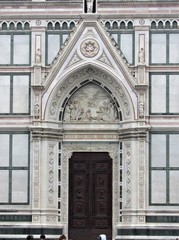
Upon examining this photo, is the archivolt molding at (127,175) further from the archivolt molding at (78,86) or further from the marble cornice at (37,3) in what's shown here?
the marble cornice at (37,3)

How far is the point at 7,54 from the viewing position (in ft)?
85.2

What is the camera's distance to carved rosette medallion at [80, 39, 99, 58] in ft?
84.5

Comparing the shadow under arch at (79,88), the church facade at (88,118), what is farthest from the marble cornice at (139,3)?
the shadow under arch at (79,88)

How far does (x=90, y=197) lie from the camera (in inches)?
1017

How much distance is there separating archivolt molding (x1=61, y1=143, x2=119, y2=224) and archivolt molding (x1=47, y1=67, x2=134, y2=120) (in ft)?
3.48

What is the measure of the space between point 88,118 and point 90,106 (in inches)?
15.2

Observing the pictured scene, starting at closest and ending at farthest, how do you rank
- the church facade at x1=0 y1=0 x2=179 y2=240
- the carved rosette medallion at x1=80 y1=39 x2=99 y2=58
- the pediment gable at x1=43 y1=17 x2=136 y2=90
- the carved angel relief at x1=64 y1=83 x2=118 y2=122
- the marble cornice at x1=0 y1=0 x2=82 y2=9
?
the church facade at x1=0 y1=0 x2=179 y2=240 → the pediment gable at x1=43 y1=17 x2=136 y2=90 → the carved rosette medallion at x1=80 y1=39 x2=99 y2=58 → the marble cornice at x1=0 y1=0 x2=82 y2=9 → the carved angel relief at x1=64 y1=83 x2=118 y2=122

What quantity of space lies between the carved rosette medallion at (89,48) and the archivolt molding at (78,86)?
0.45 meters

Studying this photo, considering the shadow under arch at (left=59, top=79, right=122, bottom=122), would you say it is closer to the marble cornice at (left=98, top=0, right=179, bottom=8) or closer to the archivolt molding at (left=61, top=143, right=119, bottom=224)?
the archivolt molding at (left=61, top=143, right=119, bottom=224)

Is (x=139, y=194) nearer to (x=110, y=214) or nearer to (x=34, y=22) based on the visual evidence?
(x=110, y=214)

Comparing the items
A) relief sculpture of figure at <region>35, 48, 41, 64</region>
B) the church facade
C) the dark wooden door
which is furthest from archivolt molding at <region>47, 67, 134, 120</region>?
the dark wooden door

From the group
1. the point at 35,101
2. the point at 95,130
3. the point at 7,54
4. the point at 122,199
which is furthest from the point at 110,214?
the point at 7,54

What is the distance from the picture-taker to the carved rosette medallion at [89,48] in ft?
84.5

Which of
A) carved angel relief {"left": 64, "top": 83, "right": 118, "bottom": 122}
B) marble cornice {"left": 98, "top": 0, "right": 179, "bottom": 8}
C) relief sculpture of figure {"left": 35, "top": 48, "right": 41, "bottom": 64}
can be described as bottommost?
carved angel relief {"left": 64, "top": 83, "right": 118, "bottom": 122}
